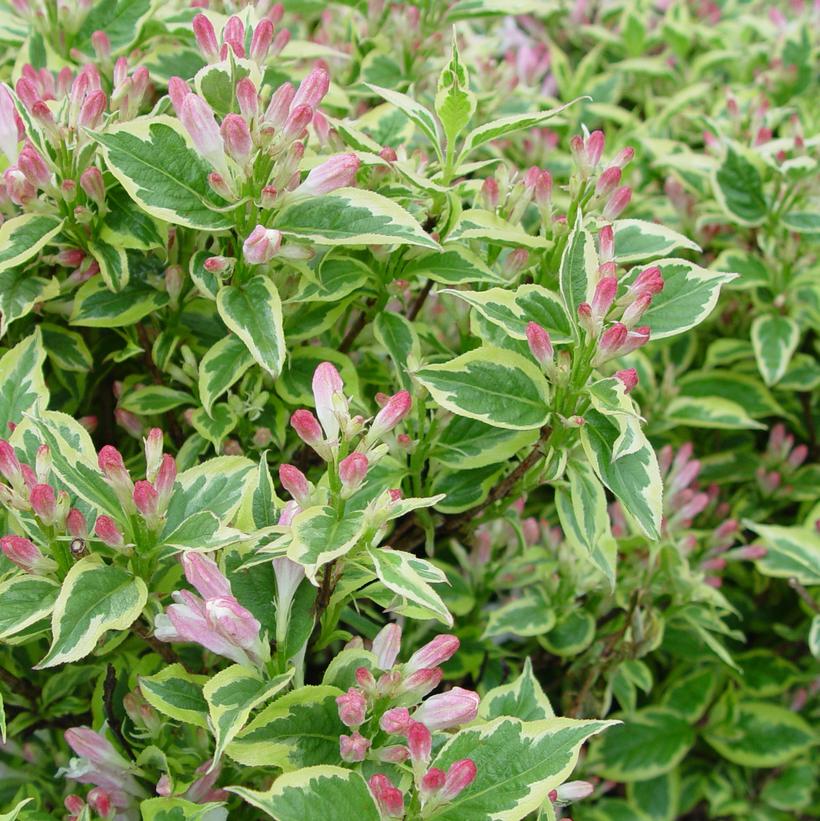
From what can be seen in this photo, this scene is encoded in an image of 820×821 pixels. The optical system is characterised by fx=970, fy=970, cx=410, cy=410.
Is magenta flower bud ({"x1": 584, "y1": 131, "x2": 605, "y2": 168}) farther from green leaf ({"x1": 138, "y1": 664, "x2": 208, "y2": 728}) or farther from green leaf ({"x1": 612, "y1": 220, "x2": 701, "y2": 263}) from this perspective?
green leaf ({"x1": 138, "y1": 664, "x2": 208, "y2": 728})

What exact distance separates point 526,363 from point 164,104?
0.62m

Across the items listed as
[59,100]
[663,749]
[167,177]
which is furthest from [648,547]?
[59,100]

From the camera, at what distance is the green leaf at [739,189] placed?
1947mm

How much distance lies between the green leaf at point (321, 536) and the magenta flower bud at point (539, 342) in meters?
0.29

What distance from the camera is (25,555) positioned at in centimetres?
104

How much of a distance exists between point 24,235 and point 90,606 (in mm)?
496

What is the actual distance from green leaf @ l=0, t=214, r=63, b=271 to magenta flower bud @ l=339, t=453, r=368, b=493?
492 mm

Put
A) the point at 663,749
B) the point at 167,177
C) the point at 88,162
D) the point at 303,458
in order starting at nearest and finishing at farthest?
the point at 167,177 → the point at 88,162 → the point at 303,458 → the point at 663,749

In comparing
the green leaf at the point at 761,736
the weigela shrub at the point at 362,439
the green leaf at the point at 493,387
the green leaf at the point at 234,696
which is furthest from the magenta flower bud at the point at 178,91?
the green leaf at the point at 761,736

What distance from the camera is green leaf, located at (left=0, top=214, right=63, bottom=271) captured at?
3.89 feet

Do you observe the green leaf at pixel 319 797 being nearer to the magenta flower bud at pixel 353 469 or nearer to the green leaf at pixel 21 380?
the magenta flower bud at pixel 353 469

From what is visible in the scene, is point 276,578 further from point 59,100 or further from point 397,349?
point 59,100

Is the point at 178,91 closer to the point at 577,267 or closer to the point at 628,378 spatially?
the point at 577,267

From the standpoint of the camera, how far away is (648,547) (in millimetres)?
1780
